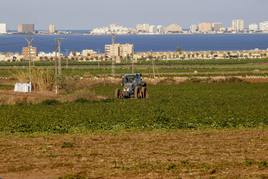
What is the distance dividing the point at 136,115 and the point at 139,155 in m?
15.3

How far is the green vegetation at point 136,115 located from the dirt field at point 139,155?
2.98 m

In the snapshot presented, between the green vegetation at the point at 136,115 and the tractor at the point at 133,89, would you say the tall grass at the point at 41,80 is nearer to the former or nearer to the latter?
the tractor at the point at 133,89

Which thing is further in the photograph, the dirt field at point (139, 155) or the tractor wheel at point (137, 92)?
the tractor wheel at point (137, 92)

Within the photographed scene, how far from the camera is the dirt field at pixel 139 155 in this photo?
20.0m

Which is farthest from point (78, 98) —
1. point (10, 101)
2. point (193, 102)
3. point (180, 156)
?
point (180, 156)

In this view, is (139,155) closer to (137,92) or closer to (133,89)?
(137,92)

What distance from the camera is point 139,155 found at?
23.3 m

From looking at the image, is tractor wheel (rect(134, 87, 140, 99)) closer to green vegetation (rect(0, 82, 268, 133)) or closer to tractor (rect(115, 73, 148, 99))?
tractor (rect(115, 73, 148, 99))

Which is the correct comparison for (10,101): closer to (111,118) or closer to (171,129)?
(111,118)

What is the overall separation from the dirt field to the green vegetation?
117 inches

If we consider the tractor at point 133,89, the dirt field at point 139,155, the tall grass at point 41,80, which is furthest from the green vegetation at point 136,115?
the tall grass at point 41,80

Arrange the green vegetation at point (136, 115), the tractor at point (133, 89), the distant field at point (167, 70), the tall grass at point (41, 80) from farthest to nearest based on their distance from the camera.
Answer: the distant field at point (167, 70) → the tall grass at point (41, 80) → the tractor at point (133, 89) → the green vegetation at point (136, 115)

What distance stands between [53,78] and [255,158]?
159ft

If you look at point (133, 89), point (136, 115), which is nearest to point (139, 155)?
point (136, 115)
